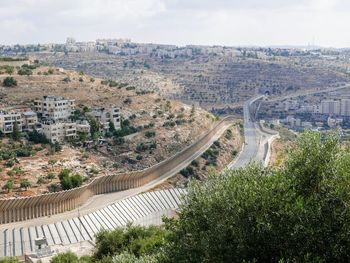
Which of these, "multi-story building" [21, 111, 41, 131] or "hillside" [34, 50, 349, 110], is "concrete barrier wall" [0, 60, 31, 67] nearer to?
"multi-story building" [21, 111, 41, 131]

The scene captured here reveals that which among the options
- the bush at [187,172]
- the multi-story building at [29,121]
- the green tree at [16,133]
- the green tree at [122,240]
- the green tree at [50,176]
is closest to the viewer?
the green tree at [122,240]

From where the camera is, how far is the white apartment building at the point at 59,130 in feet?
176

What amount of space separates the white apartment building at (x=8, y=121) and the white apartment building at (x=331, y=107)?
70.8 meters

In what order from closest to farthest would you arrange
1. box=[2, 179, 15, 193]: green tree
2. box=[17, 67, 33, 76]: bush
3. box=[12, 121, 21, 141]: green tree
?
1. box=[2, 179, 15, 193]: green tree
2. box=[12, 121, 21, 141]: green tree
3. box=[17, 67, 33, 76]: bush

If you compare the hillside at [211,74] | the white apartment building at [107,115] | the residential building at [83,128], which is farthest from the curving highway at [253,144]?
the hillside at [211,74]

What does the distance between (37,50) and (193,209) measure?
148m

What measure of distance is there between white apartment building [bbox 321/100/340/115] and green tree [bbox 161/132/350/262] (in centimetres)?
9659

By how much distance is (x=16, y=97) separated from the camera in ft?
208

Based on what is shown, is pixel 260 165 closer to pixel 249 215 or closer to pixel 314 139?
pixel 314 139

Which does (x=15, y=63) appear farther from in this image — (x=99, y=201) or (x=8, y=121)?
(x=99, y=201)

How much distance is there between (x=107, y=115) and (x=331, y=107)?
61309 mm

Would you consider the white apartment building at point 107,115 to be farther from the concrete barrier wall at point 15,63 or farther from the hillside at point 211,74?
the hillside at point 211,74

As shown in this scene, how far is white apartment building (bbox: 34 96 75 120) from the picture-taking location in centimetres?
5875

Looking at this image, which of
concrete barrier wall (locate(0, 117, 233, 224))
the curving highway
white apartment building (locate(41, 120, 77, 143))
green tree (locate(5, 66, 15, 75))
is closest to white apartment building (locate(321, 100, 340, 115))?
the curving highway
